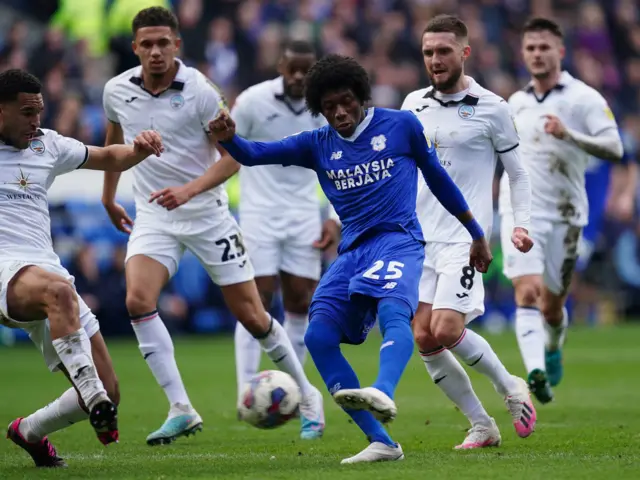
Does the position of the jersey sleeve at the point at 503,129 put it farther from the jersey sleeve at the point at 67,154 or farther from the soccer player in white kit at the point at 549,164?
the jersey sleeve at the point at 67,154

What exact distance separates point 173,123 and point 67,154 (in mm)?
1750

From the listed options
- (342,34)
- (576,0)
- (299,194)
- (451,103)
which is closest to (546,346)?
(299,194)

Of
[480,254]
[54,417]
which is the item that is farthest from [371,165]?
[54,417]

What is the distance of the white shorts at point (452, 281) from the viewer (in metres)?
8.43

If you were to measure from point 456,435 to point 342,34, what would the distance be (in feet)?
52.9

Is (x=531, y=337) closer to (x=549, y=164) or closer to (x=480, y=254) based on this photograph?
(x=549, y=164)

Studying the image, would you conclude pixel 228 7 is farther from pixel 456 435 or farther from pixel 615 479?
pixel 615 479

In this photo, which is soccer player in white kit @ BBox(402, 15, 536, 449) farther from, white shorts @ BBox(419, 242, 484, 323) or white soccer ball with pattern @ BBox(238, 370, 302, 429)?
white soccer ball with pattern @ BBox(238, 370, 302, 429)

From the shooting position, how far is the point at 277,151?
25.2 ft

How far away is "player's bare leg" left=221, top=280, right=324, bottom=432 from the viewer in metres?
9.70

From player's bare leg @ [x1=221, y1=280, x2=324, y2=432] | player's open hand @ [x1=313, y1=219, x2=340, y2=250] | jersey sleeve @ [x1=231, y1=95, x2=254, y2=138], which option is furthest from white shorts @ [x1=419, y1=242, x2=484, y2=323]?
jersey sleeve @ [x1=231, y1=95, x2=254, y2=138]

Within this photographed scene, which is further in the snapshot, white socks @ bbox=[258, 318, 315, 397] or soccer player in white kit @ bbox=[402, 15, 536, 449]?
white socks @ bbox=[258, 318, 315, 397]

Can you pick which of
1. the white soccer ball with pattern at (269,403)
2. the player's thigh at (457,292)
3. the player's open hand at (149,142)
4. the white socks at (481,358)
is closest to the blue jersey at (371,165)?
the player's open hand at (149,142)

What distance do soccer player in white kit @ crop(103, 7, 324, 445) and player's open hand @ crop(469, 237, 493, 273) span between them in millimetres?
2267
